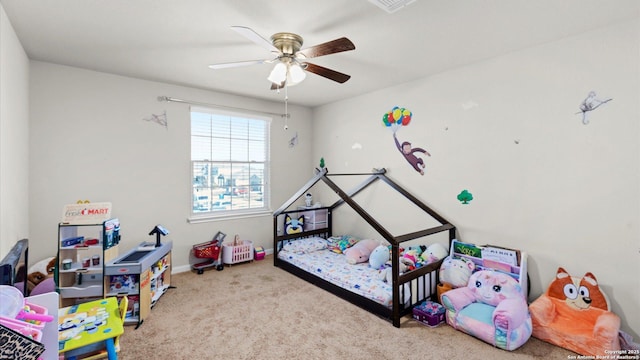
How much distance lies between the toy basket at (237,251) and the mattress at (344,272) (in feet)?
1.66

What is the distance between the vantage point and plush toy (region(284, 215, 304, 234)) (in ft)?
14.0

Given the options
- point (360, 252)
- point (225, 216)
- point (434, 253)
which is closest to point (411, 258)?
point (434, 253)

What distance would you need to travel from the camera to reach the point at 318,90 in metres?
4.00

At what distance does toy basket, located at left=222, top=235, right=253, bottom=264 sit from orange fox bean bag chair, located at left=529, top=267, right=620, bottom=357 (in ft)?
10.7

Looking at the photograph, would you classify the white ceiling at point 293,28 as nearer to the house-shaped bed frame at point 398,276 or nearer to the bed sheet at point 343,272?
the house-shaped bed frame at point 398,276

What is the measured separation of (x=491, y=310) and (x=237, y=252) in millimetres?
3021

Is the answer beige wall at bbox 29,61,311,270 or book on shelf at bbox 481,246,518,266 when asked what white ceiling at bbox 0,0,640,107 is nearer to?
beige wall at bbox 29,61,311,270

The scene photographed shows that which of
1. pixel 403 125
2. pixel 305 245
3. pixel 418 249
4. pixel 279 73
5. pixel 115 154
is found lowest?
pixel 305 245

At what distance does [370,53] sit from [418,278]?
2.13m

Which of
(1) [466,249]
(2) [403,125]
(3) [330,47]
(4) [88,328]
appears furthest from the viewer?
(2) [403,125]

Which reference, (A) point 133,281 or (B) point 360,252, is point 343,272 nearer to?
(B) point 360,252

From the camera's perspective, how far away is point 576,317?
2252mm

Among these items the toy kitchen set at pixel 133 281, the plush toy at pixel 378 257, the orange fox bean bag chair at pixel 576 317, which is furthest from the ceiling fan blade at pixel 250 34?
the orange fox bean bag chair at pixel 576 317

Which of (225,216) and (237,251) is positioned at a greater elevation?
(225,216)
